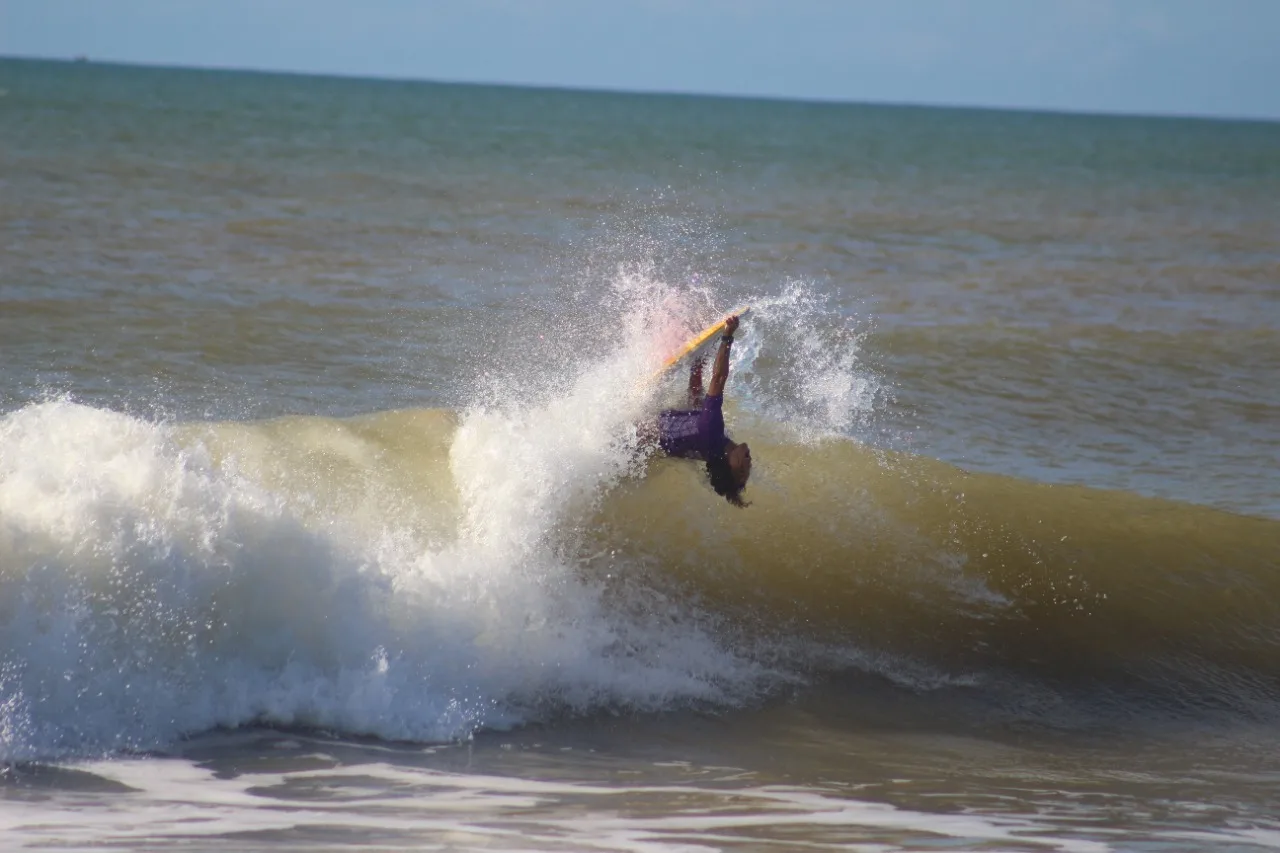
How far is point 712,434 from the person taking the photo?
845 centimetres

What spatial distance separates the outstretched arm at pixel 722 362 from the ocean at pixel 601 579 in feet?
3.29

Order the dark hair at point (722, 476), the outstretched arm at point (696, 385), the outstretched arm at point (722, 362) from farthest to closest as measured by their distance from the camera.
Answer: the outstretched arm at point (696, 385) → the dark hair at point (722, 476) → the outstretched arm at point (722, 362)

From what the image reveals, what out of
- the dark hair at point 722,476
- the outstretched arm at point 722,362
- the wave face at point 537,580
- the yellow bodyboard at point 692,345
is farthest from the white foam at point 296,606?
the outstretched arm at point 722,362

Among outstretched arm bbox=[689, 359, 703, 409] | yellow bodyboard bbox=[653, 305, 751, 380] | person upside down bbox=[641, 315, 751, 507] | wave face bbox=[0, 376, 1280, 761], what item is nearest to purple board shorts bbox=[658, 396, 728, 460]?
person upside down bbox=[641, 315, 751, 507]

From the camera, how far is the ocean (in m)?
6.77

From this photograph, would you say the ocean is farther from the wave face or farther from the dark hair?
the dark hair

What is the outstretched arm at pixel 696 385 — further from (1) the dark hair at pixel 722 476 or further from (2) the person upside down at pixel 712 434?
(1) the dark hair at pixel 722 476

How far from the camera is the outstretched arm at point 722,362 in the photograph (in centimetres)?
809

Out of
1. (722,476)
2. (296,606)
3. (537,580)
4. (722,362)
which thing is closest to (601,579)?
(537,580)

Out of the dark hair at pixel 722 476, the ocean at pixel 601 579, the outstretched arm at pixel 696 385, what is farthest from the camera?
the outstretched arm at pixel 696 385

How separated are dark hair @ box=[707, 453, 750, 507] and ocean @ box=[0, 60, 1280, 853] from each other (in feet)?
2.55

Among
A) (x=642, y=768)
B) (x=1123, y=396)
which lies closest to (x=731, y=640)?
(x=642, y=768)

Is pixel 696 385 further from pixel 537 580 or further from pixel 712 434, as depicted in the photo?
pixel 537 580

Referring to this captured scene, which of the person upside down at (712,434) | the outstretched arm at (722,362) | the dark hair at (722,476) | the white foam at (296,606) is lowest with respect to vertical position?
the white foam at (296,606)
